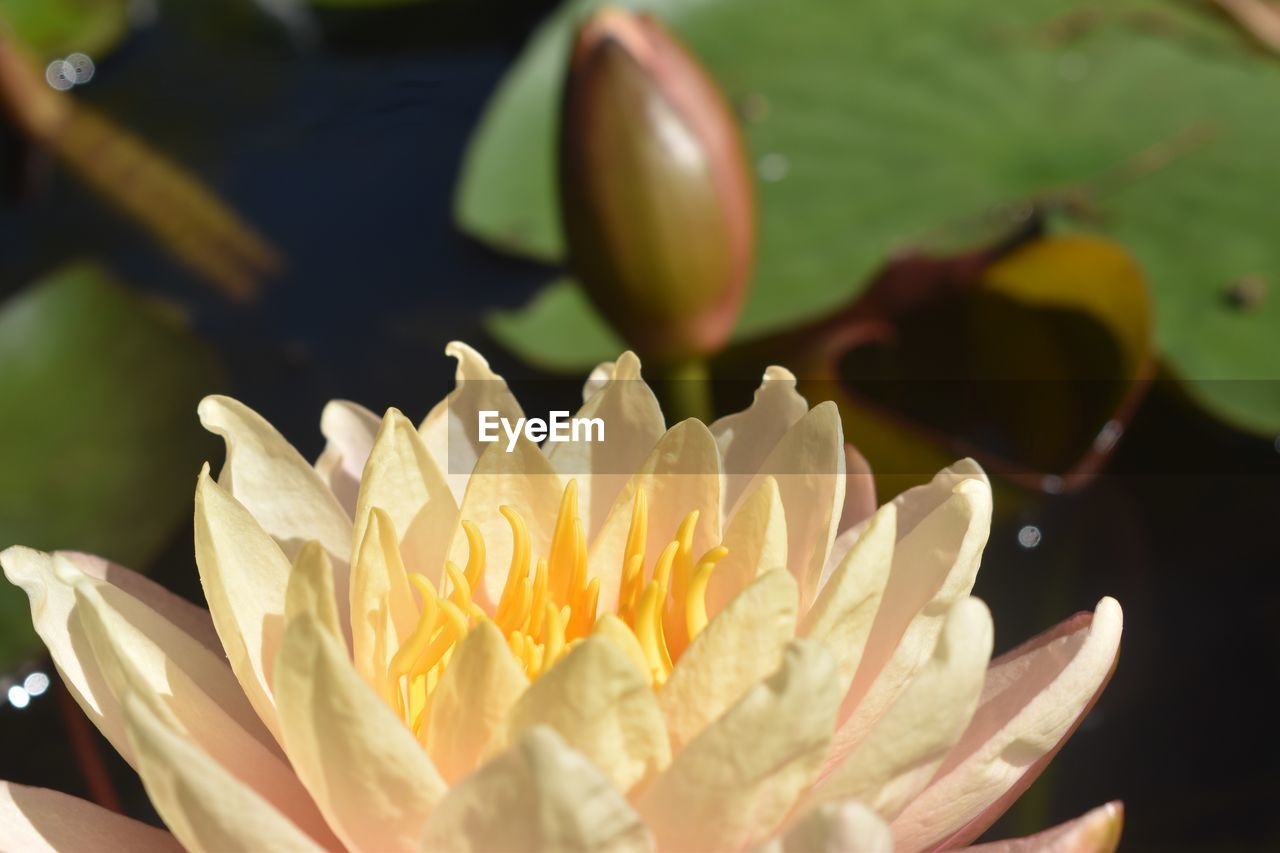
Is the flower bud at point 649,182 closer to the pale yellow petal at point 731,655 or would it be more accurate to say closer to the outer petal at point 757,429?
the outer petal at point 757,429

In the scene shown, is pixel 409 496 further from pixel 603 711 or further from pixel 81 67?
pixel 81 67

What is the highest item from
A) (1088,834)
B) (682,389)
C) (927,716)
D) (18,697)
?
(927,716)

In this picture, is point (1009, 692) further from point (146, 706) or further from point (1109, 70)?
point (1109, 70)

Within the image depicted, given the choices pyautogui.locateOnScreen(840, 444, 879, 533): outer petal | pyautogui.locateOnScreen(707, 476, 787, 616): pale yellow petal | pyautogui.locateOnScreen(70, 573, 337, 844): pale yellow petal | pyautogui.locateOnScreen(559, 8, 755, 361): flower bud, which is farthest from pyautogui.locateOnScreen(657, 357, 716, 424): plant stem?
pyautogui.locateOnScreen(70, 573, 337, 844): pale yellow petal

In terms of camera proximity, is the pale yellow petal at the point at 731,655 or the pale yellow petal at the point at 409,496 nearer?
the pale yellow petal at the point at 731,655

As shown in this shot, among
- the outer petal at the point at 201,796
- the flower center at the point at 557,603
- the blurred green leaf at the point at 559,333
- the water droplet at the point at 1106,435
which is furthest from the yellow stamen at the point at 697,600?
the blurred green leaf at the point at 559,333

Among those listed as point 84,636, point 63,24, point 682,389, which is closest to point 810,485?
point 84,636
